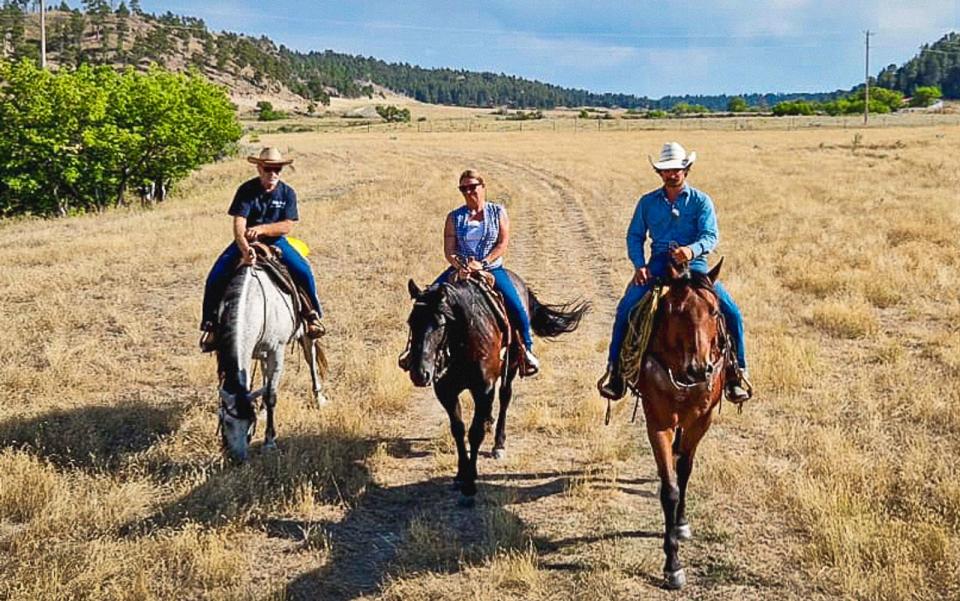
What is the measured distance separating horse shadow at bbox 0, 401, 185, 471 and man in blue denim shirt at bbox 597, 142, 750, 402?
4.60 meters

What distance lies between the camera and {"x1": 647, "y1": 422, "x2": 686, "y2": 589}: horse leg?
501 centimetres

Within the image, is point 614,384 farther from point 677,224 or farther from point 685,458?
point 677,224

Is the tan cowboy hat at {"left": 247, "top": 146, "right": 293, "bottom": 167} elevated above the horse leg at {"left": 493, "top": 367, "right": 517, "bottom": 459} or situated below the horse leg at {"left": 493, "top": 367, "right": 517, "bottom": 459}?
above

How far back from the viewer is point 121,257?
Result: 16609 millimetres

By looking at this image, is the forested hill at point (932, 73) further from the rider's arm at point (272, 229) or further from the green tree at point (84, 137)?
the rider's arm at point (272, 229)

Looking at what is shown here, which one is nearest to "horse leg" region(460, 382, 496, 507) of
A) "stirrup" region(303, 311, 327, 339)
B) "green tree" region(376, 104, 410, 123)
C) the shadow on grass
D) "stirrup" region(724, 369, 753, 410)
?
the shadow on grass

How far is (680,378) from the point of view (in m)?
4.95

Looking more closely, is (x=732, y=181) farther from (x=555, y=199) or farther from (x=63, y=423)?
(x=63, y=423)

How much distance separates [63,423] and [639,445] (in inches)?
226

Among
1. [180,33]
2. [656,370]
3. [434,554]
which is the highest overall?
[180,33]

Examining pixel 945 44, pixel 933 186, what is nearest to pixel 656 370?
pixel 933 186

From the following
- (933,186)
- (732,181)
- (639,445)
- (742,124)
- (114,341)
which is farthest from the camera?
(742,124)

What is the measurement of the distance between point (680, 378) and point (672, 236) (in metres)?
1.22

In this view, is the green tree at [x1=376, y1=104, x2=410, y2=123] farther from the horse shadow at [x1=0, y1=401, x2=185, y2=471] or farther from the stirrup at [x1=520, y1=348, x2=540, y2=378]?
the stirrup at [x1=520, y1=348, x2=540, y2=378]
